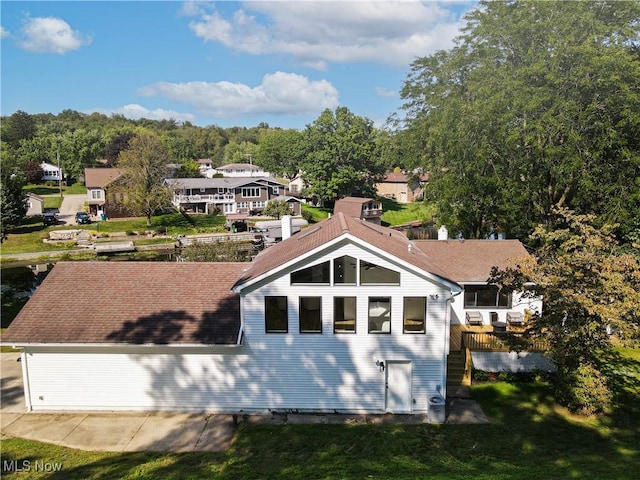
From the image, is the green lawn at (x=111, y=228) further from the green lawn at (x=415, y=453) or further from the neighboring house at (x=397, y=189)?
the green lawn at (x=415, y=453)

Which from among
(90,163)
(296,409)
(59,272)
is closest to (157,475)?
(296,409)

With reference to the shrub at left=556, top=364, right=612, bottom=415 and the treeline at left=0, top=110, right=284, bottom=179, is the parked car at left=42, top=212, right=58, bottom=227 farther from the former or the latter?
the shrub at left=556, top=364, right=612, bottom=415

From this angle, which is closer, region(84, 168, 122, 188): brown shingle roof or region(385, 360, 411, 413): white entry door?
region(385, 360, 411, 413): white entry door

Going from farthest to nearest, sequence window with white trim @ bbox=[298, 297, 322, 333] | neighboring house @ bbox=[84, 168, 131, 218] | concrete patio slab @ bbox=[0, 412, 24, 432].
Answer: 1. neighboring house @ bbox=[84, 168, 131, 218]
2. window with white trim @ bbox=[298, 297, 322, 333]
3. concrete patio slab @ bbox=[0, 412, 24, 432]

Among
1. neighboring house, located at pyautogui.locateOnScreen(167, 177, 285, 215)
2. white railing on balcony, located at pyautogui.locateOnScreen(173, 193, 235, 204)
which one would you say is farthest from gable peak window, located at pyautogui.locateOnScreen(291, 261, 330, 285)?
white railing on balcony, located at pyautogui.locateOnScreen(173, 193, 235, 204)

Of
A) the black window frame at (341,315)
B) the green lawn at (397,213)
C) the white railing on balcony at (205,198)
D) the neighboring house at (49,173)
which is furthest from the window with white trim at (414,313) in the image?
the neighboring house at (49,173)

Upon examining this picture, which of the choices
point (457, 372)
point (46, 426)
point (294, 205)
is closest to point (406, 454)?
point (457, 372)

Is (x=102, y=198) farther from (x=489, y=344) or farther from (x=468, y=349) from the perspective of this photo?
(x=489, y=344)
